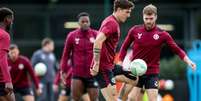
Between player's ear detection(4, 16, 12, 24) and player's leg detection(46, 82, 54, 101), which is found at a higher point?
player's ear detection(4, 16, 12, 24)

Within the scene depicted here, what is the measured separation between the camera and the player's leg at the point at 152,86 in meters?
14.0

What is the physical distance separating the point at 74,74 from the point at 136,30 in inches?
90.1

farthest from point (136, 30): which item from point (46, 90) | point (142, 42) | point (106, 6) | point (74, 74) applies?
point (106, 6)

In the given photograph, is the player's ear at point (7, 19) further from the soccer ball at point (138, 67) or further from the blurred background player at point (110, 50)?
the soccer ball at point (138, 67)

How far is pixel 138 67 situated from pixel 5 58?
2458 mm

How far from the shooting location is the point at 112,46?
1330 centimetres

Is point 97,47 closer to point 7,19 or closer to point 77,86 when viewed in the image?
point 7,19

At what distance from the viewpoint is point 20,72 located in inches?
675

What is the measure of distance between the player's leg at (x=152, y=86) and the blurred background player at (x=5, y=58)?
2.54 metres

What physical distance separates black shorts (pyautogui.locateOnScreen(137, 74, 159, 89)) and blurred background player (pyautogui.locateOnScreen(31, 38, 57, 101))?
7.07m

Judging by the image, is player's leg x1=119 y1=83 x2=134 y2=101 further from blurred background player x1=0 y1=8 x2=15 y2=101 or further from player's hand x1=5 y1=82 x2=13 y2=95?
player's hand x1=5 y1=82 x2=13 y2=95

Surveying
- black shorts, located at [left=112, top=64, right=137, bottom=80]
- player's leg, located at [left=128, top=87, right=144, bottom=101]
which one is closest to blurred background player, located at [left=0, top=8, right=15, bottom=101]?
black shorts, located at [left=112, top=64, right=137, bottom=80]

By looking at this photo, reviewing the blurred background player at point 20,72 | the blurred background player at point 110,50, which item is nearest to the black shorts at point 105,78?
the blurred background player at point 110,50

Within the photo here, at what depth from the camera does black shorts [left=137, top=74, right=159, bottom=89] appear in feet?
46.2
